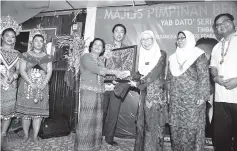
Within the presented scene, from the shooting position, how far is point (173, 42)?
3.06 meters

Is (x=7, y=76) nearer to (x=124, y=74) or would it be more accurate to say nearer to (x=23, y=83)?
(x=23, y=83)

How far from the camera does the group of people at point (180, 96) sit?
6.22ft

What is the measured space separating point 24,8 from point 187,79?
328cm

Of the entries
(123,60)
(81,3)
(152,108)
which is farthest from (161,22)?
(152,108)

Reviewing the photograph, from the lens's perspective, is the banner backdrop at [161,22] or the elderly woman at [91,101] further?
the banner backdrop at [161,22]

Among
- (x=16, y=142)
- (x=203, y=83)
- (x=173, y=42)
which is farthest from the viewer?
(x=173, y=42)

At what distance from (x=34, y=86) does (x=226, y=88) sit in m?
2.52

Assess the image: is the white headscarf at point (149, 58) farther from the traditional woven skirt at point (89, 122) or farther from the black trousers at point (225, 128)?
the black trousers at point (225, 128)

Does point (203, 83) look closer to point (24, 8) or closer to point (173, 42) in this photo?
point (173, 42)

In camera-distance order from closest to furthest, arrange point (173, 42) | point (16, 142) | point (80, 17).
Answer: point (16, 142)
point (173, 42)
point (80, 17)

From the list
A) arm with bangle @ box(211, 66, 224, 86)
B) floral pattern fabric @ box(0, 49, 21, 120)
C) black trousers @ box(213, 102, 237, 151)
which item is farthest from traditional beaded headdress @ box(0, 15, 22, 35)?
black trousers @ box(213, 102, 237, 151)

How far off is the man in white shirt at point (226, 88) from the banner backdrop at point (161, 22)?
39.2 inches

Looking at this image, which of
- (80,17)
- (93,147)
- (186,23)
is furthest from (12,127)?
(186,23)

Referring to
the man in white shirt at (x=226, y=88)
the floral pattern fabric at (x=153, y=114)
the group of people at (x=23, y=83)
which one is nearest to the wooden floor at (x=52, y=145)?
the group of people at (x=23, y=83)
